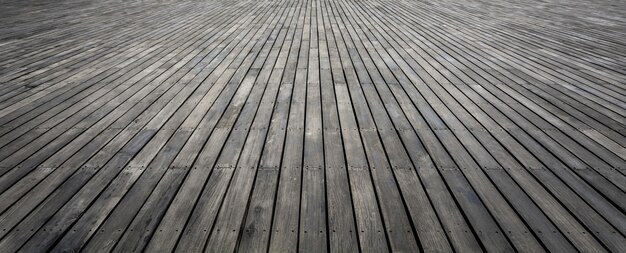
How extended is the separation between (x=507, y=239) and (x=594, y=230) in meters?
0.53

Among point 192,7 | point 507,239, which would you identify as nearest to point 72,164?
point 507,239

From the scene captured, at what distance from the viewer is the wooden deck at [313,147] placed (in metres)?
1.84

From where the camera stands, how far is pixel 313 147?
2633 millimetres

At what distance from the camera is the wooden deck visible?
1839mm

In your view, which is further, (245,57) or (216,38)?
(216,38)

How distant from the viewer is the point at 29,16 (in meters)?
8.66

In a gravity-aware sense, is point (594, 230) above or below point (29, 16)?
below

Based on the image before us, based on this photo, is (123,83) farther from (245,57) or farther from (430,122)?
(430,122)

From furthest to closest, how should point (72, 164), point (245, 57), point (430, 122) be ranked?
1. point (245, 57)
2. point (430, 122)
3. point (72, 164)

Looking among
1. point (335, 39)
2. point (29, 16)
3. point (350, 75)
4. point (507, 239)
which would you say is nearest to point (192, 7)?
point (29, 16)

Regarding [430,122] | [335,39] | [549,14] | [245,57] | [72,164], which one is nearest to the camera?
[72,164]

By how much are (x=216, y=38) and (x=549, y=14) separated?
333 inches

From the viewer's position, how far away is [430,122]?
9.88 ft

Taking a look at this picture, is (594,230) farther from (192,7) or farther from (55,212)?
(192,7)
